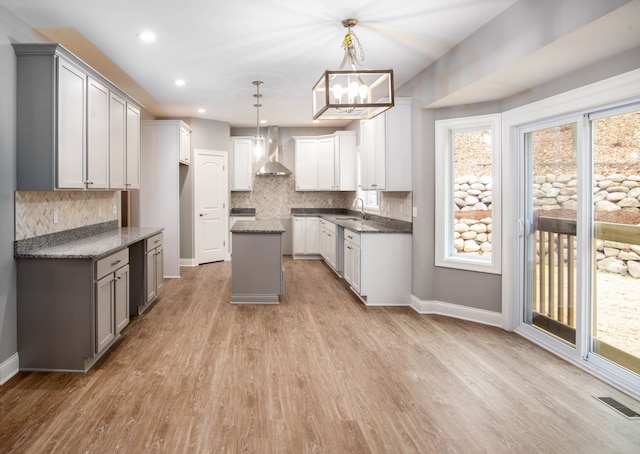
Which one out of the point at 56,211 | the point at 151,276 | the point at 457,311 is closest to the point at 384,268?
the point at 457,311

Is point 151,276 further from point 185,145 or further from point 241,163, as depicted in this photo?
point 241,163

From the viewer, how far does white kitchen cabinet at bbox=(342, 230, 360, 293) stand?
5.09 m

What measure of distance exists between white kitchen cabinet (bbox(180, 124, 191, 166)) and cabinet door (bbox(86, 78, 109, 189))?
2.98 meters

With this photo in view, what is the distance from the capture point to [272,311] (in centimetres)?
479

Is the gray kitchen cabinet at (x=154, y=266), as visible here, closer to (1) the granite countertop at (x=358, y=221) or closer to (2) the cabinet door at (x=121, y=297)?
(2) the cabinet door at (x=121, y=297)

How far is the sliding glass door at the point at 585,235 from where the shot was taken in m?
2.90

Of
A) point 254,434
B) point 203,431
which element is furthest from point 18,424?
point 254,434

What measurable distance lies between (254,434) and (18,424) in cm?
134

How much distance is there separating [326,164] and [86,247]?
18.2 feet

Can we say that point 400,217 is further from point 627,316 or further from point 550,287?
point 627,316

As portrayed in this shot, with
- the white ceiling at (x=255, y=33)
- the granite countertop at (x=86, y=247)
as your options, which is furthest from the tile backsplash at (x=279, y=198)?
the granite countertop at (x=86, y=247)

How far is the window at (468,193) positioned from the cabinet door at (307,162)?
410 centimetres

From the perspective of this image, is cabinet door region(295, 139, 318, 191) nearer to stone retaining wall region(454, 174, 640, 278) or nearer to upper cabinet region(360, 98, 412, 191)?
upper cabinet region(360, 98, 412, 191)

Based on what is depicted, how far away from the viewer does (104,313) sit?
3.29 metres
